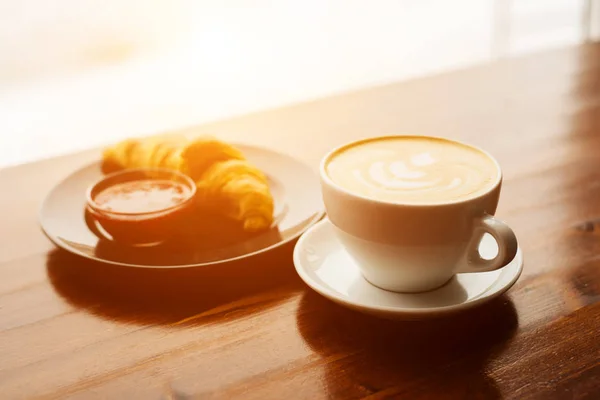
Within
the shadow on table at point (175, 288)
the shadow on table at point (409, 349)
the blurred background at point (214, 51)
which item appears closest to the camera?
the shadow on table at point (409, 349)

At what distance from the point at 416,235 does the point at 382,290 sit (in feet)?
0.27

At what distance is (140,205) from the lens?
2.65 ft

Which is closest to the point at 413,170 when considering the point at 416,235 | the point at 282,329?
the point at 416,235

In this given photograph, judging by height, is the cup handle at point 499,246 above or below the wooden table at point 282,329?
above

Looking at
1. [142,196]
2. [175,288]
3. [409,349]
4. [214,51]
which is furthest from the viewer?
[214,51]

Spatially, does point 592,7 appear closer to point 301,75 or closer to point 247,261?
point 301,75

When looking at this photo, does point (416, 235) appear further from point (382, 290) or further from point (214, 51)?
point (214, 51)

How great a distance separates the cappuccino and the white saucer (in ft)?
0.29

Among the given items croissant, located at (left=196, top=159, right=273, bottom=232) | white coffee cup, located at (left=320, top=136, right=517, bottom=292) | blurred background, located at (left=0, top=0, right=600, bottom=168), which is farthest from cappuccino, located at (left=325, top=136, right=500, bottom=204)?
blurred background, located at (left=0, top=0, right=600, bottom=168)

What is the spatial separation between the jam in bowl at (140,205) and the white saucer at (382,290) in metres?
0.15

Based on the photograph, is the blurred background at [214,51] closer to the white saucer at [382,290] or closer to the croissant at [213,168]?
the croissant at [213,168]

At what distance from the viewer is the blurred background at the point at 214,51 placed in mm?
→ 3184

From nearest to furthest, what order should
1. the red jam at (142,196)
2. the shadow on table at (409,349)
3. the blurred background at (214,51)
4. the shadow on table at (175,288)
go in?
1. the shadow on table at (409,349)
2. the shadow on table at (175,288)
3. the red jam at (142,196)
4. the blurred background at (214,51)

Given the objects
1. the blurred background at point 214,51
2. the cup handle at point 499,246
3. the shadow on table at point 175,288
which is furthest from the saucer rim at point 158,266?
the blurred background at point 214,51
